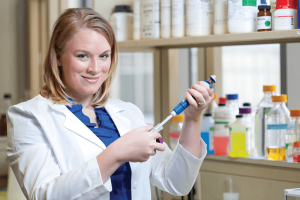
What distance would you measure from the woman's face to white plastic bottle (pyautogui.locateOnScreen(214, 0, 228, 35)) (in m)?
0.47

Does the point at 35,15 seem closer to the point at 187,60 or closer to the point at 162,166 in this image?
the point at 187,60

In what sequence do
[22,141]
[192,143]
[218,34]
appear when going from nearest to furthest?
[22,141]
[192,143]
[218,34]

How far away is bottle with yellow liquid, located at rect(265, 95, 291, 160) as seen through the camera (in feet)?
4.00

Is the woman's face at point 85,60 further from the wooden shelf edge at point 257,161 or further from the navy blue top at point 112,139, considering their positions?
the wooden shelf edge at point 257,161

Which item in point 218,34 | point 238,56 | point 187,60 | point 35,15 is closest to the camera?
point 218,34

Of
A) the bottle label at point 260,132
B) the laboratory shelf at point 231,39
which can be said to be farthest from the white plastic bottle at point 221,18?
the bottle label at point 260,132

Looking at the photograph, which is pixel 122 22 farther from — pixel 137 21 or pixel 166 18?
pixel 166 18

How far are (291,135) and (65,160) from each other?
2.71 feet

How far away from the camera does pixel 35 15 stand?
2541 mm

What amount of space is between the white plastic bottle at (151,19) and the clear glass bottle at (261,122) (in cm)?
51

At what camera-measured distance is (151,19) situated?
1356mm

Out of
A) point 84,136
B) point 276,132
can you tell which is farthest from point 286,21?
point 84,136

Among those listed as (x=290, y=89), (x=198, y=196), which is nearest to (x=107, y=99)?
(x=198, y=196)

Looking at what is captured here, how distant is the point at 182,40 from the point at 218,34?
5.7 inches
